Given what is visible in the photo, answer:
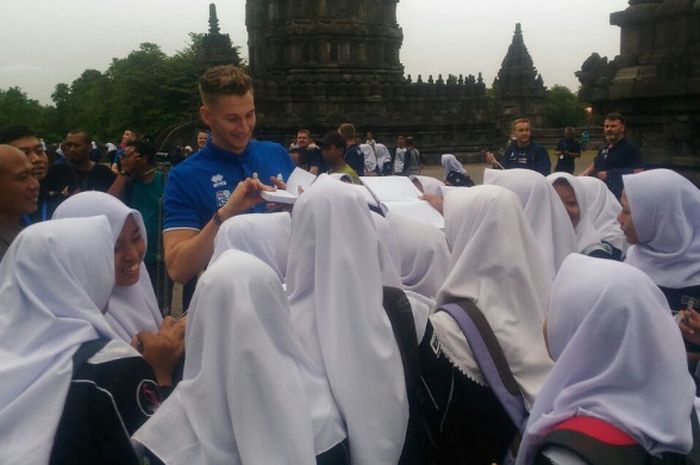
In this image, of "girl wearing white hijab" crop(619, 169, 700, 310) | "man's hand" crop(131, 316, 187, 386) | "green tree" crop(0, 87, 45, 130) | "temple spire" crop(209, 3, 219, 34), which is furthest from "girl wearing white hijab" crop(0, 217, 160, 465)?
"green tree" crop(0, 87, 45, 130)

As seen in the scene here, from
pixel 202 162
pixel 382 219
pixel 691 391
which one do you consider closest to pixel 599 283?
pixel 691 391

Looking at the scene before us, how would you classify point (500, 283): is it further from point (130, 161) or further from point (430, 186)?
point (130, 161)

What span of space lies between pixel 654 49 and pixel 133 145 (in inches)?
263

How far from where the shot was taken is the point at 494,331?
9.09ft

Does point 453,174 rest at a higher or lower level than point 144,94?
lower

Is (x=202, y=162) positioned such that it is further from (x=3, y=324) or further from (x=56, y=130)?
(x=56, y=130)

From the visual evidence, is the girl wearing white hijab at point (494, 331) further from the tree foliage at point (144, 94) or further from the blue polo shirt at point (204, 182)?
the tree foliage at point (144, 94)

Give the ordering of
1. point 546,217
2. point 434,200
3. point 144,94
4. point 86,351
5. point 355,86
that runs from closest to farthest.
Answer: point 86,351
point 546,217
point 434,200
point 355,86
point 144,94

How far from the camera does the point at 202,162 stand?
371 cm

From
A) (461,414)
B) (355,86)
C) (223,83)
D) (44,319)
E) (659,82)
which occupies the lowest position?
(461,414)

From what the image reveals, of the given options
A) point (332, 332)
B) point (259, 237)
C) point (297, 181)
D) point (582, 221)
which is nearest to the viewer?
point (332, 332)

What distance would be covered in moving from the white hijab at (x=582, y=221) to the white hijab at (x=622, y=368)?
8.18 ft

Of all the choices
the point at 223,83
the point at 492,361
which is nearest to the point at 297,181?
the point at 223,83

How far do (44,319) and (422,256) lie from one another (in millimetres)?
1899
